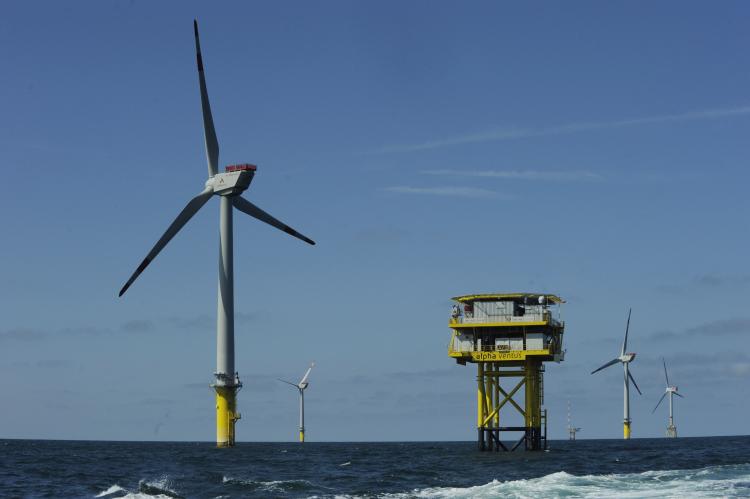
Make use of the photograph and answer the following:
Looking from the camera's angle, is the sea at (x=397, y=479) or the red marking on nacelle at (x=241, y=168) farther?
the red marking on nacelle at (x=241, y=168)

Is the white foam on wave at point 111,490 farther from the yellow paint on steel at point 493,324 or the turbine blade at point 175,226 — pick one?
the turbine blade at point 175,226

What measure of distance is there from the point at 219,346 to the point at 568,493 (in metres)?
55.8

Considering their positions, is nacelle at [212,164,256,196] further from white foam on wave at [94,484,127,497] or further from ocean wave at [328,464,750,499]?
ocean wave at [328,464,750,499]

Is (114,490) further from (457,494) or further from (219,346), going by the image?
(219,346)

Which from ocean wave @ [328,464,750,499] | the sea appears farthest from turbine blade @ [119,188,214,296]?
ocean wave @ [328,464,750,499]

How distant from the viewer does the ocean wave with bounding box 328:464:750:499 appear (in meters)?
58.0

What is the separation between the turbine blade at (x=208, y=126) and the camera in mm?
115875

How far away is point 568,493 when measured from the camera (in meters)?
58.8

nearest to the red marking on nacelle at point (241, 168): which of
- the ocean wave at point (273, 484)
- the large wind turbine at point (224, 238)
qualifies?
the large wind turbine at point (224, 238)

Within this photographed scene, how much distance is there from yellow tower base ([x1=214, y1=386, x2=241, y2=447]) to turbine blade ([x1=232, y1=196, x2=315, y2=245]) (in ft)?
59.8

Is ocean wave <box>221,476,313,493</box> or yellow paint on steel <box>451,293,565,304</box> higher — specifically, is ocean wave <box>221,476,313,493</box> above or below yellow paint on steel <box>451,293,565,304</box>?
below

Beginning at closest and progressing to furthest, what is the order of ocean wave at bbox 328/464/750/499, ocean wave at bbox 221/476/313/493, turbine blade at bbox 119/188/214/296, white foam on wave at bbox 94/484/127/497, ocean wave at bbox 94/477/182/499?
ocean wave at bbox 328/464/750/499 < ocean wave at bbox 94/477/182/499 < white foam on wave at bbox 94/484/127/497 < ocean wave at bbox 221/476/313/493 < turbine blade at bbox 119/188/214/296

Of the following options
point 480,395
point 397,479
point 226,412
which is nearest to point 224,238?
point 226,412

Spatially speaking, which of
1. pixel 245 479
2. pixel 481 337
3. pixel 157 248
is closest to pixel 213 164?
pixel 157 248
